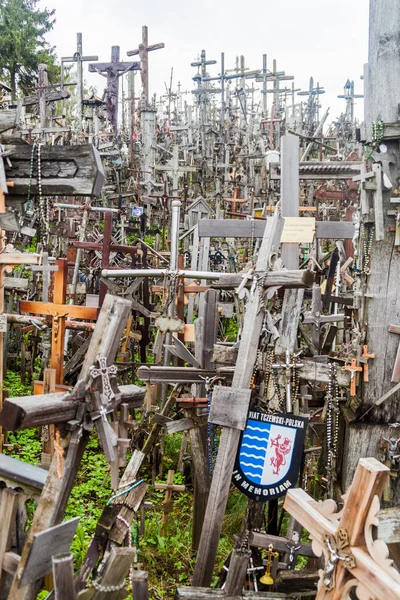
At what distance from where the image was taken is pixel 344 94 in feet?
93.5

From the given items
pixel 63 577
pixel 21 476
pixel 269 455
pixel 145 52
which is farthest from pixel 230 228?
pixel 145 52

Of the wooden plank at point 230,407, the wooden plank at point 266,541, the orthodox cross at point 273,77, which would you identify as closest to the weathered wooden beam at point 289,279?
the wooden plank at point 230,407

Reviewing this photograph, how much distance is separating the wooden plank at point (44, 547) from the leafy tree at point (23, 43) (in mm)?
25050

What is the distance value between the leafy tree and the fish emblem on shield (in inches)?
947

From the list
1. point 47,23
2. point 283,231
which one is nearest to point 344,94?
point 47,23

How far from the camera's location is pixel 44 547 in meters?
2.58

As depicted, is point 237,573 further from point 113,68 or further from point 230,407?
point 113,68

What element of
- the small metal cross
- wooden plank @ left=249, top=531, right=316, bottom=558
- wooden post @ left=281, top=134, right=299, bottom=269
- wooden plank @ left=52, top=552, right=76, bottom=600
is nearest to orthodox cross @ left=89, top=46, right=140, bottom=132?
wooden post @ left=281, top=134, right=299, bottom=269

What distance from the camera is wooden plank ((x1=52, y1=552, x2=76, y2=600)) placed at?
2.36m

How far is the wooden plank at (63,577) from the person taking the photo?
2.36m

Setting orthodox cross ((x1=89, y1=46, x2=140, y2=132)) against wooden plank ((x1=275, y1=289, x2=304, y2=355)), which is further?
orthodox cross ((x1=89, y1=46, x2=140, y2=132))

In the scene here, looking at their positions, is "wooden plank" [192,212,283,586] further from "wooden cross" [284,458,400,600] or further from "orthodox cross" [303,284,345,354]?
"orthodox cross" [303,284,345,354]

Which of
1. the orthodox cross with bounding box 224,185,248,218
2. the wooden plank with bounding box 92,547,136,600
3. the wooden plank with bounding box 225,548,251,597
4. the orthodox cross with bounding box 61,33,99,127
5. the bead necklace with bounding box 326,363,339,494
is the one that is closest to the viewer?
the wooden plank with bounding box 92,547,136,600

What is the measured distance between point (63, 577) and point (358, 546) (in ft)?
4.04
